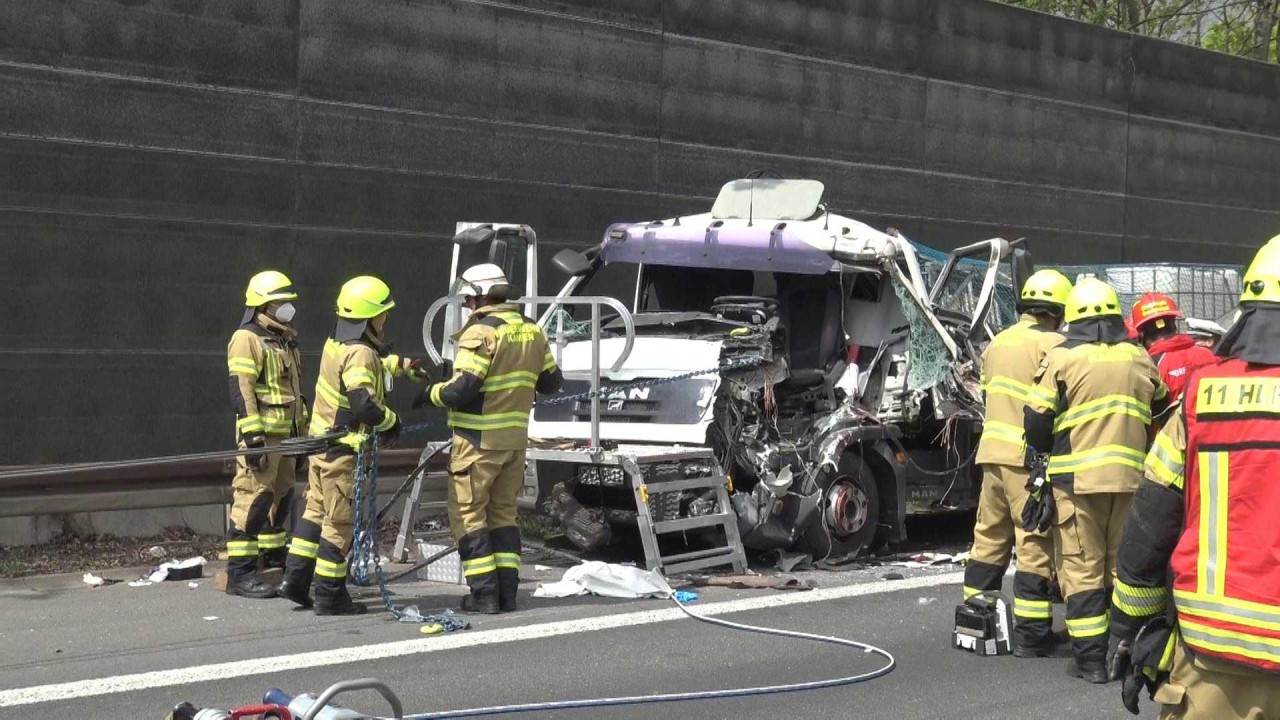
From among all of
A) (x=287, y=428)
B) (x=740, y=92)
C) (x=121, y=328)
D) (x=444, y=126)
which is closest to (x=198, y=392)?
(x=121, y=328)

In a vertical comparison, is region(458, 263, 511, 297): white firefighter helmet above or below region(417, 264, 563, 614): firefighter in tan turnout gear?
above

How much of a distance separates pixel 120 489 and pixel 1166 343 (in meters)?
6.37

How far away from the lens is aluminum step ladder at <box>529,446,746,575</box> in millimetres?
8586

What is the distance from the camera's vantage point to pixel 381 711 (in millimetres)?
5938

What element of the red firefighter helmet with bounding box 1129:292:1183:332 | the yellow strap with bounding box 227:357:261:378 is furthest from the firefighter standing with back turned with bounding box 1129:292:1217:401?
the yellow strap with bounding box 227:357:261:378

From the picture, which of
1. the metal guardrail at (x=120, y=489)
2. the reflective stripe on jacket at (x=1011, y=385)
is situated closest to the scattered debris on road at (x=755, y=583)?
the reflective stripe on jacket at (x=1011, y=385)

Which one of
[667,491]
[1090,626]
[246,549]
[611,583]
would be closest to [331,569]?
[246,549]

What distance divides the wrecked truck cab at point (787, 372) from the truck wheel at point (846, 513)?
1cm

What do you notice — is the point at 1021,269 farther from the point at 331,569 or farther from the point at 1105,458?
the point at 331,569

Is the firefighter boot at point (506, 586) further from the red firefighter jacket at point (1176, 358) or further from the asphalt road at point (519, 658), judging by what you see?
the red firefighter jacket at point (1176, 358)

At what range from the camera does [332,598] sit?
7.80 meters

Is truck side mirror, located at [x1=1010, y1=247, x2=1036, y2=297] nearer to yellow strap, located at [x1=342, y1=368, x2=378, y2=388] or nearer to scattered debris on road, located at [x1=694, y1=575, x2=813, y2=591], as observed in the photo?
scattered debris on road, located at [x1=694, y1=575, x2=813, y2=591]

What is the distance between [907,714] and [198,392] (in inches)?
236

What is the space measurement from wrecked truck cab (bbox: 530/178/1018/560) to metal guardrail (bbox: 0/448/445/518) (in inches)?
90.6
